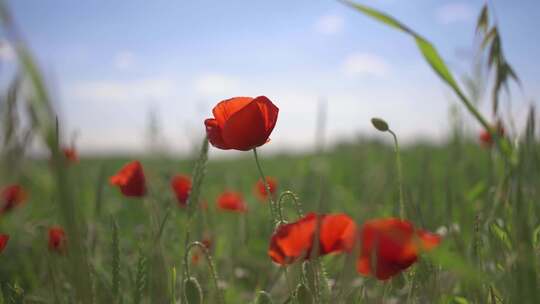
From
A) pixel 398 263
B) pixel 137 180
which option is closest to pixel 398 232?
pixel 398 263

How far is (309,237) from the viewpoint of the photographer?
2.75 feet

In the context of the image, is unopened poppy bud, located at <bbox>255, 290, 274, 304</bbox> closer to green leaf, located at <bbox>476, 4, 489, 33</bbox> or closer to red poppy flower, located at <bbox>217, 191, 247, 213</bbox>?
green leaf, located at <bbox>476, 4, 489, 33</bbox>

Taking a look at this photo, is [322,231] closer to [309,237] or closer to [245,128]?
[309,237]

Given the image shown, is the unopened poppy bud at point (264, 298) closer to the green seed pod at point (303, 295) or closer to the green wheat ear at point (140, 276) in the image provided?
the green seed pod at point (303, 295)

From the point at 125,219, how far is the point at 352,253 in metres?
3.06

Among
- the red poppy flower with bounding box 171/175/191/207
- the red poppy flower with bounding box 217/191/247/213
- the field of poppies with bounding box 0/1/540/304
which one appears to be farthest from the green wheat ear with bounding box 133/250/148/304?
the red poppy flower with bounding box 217/191/247/213

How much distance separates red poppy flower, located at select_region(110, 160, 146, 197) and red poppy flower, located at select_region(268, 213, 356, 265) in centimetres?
92

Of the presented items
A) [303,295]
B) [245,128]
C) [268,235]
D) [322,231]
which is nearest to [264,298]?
[303,295]

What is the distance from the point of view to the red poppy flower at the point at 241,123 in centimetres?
117

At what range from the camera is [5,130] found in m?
0.82

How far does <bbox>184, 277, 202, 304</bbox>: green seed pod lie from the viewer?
42.3 inches

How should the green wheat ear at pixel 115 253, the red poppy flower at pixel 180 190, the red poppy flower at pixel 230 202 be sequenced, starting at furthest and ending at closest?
the red poppy flower at pixel 230 202, the red poppy flower at pixel 180 190, the green wheat ear at pixel 115 253

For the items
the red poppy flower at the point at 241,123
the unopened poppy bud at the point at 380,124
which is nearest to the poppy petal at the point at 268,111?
the red poppy flower at the point at 241,123

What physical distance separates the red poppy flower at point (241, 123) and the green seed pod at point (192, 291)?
302mm
